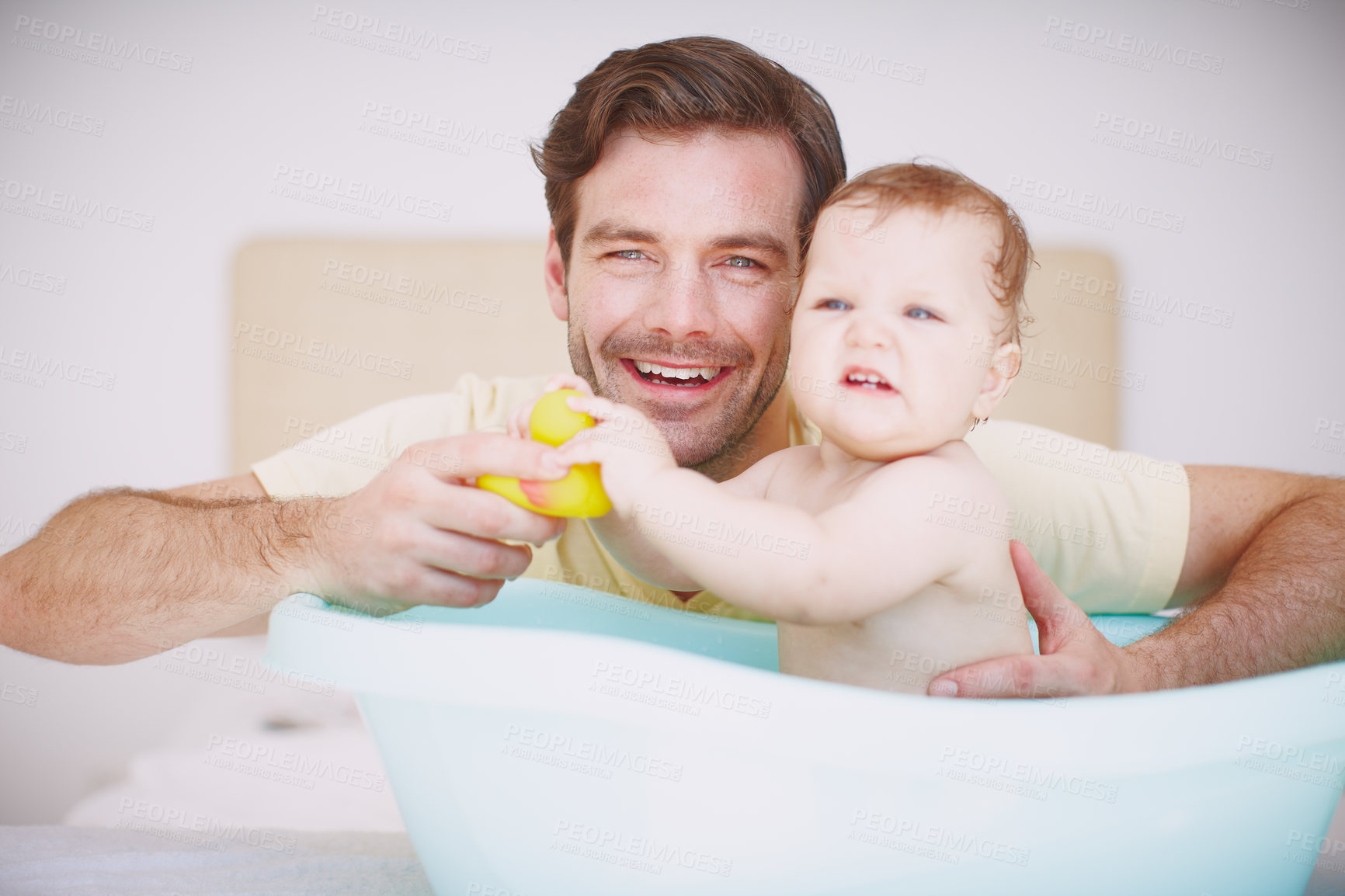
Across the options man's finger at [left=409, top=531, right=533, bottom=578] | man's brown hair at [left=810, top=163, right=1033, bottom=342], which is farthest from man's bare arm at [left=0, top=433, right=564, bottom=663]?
man's brown hair at [left=810, top=163, right=1033, bottom=342]

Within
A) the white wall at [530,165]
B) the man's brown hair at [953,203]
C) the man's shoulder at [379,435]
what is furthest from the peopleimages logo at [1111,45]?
the man's brown hair at [953,203]

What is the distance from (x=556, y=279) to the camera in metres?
1.64

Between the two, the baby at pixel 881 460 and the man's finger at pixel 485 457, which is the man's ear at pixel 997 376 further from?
the man's finger at pixel 485 457

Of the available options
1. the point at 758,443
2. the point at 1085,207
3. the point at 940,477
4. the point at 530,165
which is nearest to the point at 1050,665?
the point at 940,477

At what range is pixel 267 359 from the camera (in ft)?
7.04

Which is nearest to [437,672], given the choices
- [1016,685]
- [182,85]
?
[1016,685]

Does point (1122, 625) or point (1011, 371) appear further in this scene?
point (1122, 625)

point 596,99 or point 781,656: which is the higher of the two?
point 596,99

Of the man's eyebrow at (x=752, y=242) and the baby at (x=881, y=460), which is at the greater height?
the man's eyebrow at (x=752, y=242)

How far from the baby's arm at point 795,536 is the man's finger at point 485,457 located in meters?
0.02

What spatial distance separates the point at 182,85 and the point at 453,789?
193 centimetres

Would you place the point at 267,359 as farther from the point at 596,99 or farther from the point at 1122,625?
the point at 1122,625

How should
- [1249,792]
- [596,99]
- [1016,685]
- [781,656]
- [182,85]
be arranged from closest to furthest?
[1249,792]
[1016,685]
[781,656]
[596,99]
[182,85]

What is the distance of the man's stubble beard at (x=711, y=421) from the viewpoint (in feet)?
4.46
